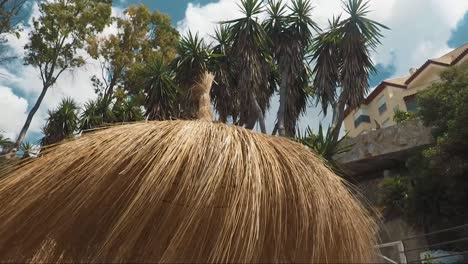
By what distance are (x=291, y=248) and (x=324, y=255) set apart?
116 millimetres

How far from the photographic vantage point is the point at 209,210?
4.82 feet

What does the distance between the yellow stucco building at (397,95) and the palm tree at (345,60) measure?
13.0m

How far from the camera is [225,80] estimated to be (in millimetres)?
10664

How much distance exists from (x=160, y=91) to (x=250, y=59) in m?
2.25

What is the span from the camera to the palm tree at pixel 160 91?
10.2m

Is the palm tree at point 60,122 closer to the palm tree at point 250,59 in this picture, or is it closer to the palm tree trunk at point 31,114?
the palm tree trunk at point 31,114

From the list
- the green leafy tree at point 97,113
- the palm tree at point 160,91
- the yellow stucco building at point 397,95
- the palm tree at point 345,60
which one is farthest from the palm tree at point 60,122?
the yellow stucco building at point 397,95

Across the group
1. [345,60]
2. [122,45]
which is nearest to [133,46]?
[122,45]

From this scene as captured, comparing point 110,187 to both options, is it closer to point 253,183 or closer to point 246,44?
point 253,183

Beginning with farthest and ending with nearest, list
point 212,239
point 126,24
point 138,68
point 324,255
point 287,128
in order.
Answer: point 126,24 < point 138,68 < point 287,128 < point 324,255 < point 212,239

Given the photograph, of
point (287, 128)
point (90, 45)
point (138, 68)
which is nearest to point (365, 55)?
point (287, 128)

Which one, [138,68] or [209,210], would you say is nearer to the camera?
[209,210]

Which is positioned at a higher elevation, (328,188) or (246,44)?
(246,44)

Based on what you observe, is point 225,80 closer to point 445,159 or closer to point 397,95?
point 445,159
